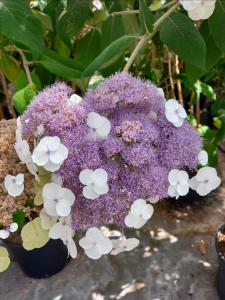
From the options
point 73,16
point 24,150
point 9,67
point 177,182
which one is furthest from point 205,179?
point 9,67

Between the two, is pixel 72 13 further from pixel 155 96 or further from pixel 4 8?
pixel 155 96

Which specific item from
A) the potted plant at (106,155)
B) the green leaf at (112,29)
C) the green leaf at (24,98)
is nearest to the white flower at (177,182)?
the potted plant at (106,155)

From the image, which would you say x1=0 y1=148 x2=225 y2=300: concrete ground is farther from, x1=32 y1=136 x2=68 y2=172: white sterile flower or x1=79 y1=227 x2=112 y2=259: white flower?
x1=32 y1=136 x2=68 y2=172: white sterile flower

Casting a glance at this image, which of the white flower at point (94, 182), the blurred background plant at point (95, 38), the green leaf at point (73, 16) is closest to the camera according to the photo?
the white flower at point (94, 182)

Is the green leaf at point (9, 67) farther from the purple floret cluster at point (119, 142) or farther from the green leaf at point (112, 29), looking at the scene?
the purple floret cluster at point (119, 142)

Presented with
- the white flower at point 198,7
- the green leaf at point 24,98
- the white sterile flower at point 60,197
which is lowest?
the green leaf at point 24,98

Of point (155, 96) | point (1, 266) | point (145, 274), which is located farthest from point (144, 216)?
point (145, 274)

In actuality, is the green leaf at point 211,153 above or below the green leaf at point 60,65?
below
